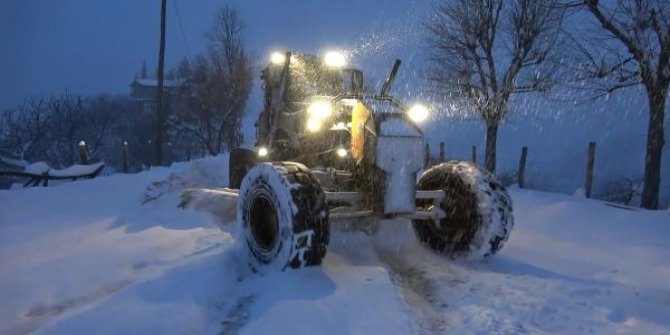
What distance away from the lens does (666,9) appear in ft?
44.2

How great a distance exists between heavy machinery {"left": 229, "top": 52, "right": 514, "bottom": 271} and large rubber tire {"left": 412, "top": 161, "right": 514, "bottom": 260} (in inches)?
0.5

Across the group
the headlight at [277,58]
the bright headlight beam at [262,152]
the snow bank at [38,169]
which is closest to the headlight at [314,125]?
the bright headlight beam at [262,152]

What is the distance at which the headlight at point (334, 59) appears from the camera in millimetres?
8461

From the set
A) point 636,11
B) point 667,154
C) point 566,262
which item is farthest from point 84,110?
point 566,262

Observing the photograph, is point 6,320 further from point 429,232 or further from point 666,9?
point 666,9

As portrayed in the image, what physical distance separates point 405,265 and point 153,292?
108 inches

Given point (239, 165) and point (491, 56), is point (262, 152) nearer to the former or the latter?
point (239, 165)

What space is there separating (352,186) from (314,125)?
113cm

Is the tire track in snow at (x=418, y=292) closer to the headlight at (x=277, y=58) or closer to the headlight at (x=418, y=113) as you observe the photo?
the headlight at (x=418, y=113)

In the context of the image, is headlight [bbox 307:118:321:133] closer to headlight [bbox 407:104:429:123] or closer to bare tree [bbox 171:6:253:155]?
headlight [bbox 407:104:429:123]

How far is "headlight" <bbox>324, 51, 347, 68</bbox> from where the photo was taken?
27.8ft

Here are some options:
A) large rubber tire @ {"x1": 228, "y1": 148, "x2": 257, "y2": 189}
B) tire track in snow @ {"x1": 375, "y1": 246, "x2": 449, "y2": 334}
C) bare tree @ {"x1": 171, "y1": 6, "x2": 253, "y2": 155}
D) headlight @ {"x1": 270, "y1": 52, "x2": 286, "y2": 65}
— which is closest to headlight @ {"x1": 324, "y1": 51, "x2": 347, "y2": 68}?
headlight @ {"x1": 270, "y1": 52, "x2": 286, "y2": 65}

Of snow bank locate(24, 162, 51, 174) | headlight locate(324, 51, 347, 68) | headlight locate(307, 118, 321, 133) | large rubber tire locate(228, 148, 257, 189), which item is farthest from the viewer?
snow bank locate(24, 162, 51, 174)

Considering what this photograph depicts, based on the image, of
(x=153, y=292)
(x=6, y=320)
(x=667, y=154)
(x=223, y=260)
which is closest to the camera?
(x=6, y=320)
